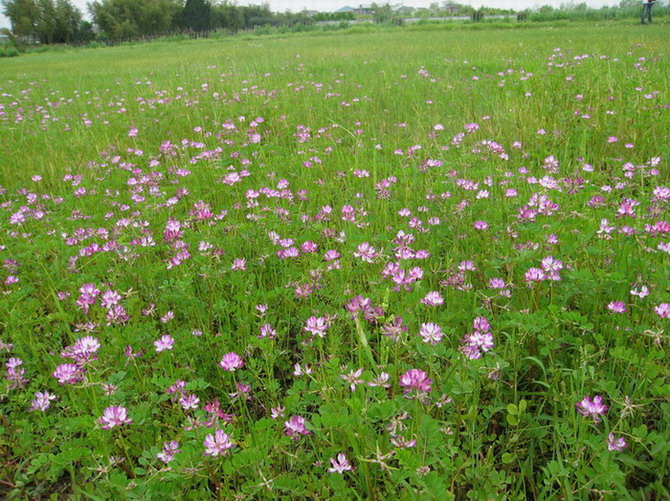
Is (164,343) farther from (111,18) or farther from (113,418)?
(111,18)

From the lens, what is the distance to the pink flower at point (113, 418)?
1.51 metres

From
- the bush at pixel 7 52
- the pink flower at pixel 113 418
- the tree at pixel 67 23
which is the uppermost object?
the tree at pixel 67 23

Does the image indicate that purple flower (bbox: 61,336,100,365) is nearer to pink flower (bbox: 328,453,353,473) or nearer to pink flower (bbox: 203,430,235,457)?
pink flower (bbox: 203,430,235,457)

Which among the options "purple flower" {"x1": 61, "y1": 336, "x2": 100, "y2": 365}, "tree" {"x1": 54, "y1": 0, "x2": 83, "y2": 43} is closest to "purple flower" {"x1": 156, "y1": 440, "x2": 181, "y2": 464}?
"purple flower" {"x1": 61, "y1": 336, "x2": 100, "y2": 365}

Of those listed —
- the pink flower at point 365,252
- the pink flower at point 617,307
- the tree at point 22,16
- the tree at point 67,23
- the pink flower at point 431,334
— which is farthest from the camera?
the tree at point 67,23

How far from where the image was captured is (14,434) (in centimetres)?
174

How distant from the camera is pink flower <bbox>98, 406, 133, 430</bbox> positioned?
4.97 ft

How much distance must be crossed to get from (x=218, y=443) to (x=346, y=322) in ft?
2.65

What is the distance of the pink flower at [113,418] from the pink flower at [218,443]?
14.0 inches

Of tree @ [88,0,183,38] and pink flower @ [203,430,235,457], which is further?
tree @ [88,0,183,38]

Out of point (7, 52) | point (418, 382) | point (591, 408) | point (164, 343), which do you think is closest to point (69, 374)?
point (164, 343)

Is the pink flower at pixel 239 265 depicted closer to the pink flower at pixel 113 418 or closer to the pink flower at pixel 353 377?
the pink flower at pixel 113 418

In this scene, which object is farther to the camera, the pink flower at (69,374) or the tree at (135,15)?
the tree at (135,15)

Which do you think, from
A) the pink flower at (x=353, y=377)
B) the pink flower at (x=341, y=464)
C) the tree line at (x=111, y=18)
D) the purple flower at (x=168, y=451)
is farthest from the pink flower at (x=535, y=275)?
the tree line at (x=111, y=18)
